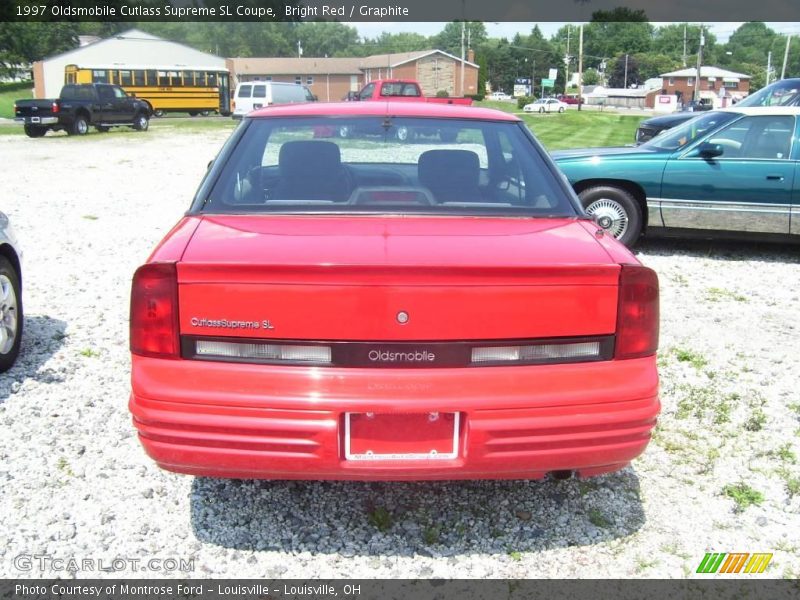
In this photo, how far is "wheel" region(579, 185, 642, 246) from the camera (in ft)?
26.0

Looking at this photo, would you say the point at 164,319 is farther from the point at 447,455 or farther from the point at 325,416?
the point at 447,455

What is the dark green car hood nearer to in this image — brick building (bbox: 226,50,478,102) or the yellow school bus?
the yellow school bus

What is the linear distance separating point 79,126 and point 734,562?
27796 mm

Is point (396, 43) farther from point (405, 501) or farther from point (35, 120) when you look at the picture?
point (405, 501)

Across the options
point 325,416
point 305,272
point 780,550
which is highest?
point 305,272

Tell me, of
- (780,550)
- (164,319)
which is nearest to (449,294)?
(164,319)

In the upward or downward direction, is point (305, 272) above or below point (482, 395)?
above

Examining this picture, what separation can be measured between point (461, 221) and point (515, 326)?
0.67 meters

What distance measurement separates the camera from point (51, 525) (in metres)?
3.05

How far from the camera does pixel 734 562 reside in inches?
115

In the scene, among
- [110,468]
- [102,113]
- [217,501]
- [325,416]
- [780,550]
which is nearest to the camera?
[325,416]

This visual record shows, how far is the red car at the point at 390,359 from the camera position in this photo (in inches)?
99.3

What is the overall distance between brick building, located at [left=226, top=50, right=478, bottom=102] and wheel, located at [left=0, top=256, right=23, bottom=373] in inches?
3148

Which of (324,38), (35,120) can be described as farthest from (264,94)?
(324,38)
